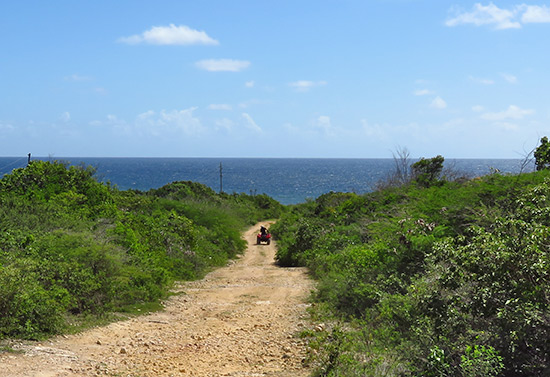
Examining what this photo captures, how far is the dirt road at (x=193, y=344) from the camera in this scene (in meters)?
7.85

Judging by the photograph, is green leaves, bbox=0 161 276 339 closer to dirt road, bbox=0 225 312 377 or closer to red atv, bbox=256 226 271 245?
dirt road, bbox=0 225 312 377

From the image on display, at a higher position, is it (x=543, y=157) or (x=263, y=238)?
(x=543, y=157)

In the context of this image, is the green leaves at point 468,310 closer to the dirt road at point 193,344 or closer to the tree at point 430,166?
the dirt road at point 193,344

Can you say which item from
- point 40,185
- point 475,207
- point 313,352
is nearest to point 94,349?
point 313,352

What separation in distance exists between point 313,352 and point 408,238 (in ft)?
13.9

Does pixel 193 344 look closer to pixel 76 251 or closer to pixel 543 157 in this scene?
pixel 76 251

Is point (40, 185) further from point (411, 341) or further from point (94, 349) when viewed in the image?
point (411, 341)

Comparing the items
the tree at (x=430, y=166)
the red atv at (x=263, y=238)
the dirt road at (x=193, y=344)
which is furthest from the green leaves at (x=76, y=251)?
the tree at (x=430, y=166)

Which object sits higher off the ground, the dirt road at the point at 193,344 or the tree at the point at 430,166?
the tree at the point at 430,166

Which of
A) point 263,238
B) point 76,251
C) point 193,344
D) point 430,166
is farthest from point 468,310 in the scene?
point 430,166

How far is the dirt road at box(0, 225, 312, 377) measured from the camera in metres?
7.85

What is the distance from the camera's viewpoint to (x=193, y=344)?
9562 millimetres

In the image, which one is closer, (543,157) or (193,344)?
(193,344)

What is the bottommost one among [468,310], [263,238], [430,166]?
[263,238]
